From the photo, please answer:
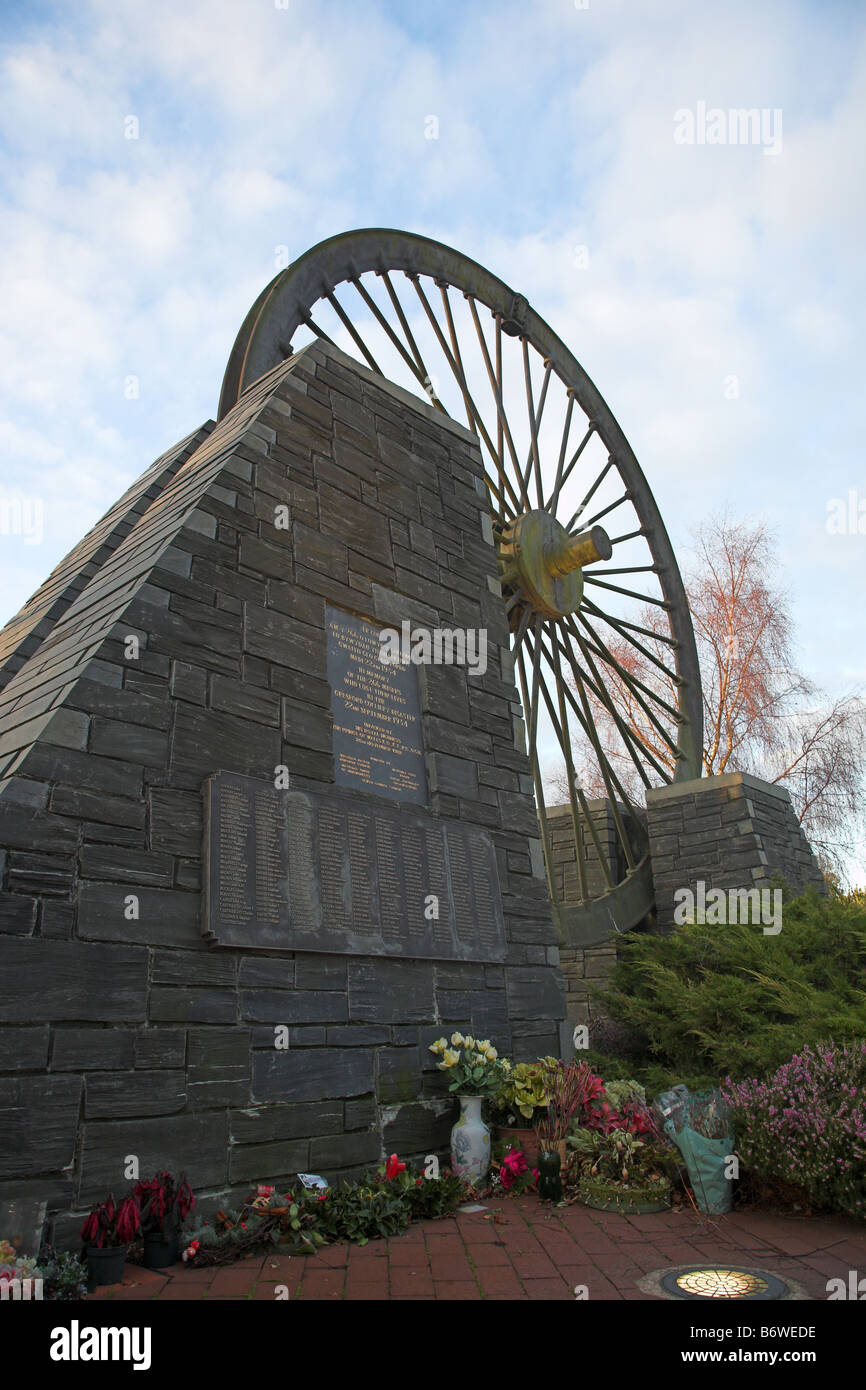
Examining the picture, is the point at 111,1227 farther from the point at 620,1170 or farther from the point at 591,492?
the point at 591,492

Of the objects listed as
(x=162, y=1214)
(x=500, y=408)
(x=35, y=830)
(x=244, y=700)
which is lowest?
(x=162, y=1214)

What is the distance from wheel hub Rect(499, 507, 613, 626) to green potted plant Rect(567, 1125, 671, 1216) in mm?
5569

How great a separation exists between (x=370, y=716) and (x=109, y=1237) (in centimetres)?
275

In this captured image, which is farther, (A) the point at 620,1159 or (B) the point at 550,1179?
(A) the point at 620,1159

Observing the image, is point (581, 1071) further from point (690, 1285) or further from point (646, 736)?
point (646, 736)

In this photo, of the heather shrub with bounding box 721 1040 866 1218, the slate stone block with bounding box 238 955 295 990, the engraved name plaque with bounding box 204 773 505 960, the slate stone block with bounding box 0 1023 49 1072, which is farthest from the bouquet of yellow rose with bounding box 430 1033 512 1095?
the slate stone block with bounding box 0 1023 49 1072

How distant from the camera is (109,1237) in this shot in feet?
9.64

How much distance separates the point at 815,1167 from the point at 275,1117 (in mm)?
2169

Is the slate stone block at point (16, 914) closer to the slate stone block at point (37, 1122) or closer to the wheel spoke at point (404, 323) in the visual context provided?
the slate stone block at point (37, 1122)

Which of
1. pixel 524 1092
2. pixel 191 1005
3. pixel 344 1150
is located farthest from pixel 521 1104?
pixel 191 1005

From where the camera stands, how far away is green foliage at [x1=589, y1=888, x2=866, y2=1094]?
185 inches

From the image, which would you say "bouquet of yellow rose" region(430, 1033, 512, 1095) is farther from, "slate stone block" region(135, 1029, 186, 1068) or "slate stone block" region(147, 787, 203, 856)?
"slate stone block" region(147, 787, 203, 856)

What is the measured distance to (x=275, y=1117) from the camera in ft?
12.3
